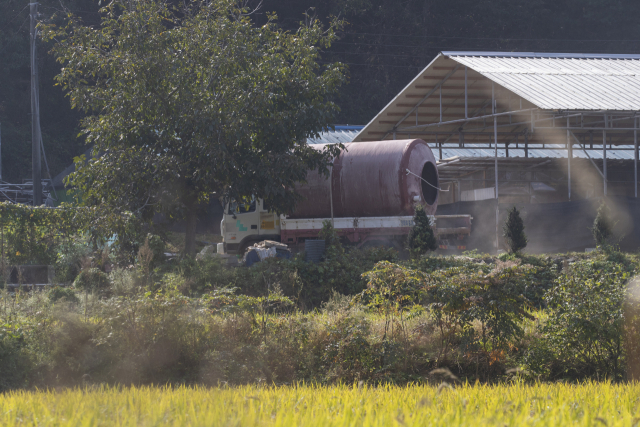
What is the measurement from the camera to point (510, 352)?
314 inches

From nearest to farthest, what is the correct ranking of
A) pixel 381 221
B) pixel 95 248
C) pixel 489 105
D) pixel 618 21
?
pixel 95 248
pixel 381 221
pixel 489 105
pixel 618 21

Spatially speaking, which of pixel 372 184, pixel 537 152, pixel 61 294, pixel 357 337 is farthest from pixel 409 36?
pixel 357 337

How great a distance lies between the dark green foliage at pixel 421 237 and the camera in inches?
614

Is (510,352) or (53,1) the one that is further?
(53,1)

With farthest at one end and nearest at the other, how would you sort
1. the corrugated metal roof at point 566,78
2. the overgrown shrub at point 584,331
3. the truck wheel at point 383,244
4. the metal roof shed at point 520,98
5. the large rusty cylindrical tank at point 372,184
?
the metal roof shed at point 520,98 → the corrugated metal roof at point 566,78 → the large rusty cylindrical tank at point 372,184 → the truck wheel at point 383,244 → the overgrown shrub at point 584,331

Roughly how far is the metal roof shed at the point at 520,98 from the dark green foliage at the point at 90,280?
1423 centimetres

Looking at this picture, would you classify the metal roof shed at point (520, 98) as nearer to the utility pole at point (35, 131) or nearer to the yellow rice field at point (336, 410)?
the utility pole at point (35, 131)

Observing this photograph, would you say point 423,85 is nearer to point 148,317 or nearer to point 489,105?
point 489,105

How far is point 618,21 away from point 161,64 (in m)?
45.1

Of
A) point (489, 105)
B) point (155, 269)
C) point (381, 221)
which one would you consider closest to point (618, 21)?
point (489, 105)

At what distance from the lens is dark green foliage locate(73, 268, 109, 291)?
42.4 feet

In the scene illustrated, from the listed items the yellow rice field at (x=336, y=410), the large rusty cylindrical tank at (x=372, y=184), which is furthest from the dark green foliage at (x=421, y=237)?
the yellow rice field at (x=336, y=410)

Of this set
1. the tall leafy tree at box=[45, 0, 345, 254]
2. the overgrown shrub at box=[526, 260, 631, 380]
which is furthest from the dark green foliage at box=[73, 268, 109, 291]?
the overgrown shrub at box=[526, 260, 631, 380]

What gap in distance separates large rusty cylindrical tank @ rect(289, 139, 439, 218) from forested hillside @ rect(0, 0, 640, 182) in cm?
2775
